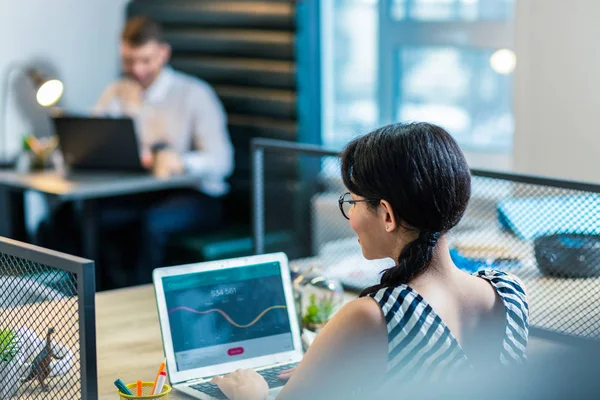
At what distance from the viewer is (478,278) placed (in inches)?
65.8

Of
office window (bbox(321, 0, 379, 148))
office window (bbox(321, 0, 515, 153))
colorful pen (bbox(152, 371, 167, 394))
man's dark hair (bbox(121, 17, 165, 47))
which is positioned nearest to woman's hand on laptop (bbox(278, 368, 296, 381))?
colorful pen (bbox(152, 371, 167, 394))

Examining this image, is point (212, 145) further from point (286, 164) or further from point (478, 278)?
point (478, 278)

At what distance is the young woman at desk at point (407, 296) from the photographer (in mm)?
1489

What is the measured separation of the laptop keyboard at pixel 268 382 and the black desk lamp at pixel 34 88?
3.14 m

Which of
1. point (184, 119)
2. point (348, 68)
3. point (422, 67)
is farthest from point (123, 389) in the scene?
point (184, 119)

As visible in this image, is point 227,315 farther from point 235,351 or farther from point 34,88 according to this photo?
point 34,88

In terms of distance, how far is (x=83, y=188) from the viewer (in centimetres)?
410

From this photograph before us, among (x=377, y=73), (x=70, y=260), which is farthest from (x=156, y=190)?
(x=70, y=260)

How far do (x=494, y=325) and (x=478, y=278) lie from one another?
87 mm

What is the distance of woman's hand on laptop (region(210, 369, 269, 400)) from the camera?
1.76 metres

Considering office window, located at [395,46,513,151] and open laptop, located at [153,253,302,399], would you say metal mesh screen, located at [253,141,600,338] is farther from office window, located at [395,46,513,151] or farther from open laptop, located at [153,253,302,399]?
office window, located at [395,46,513,151]

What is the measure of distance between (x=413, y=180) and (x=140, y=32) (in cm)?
348

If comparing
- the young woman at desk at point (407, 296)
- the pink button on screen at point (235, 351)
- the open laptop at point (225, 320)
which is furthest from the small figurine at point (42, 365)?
the young woman at desk at point (407, 296)

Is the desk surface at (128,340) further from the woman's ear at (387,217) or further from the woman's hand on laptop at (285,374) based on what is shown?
the woman's ear at (387,217)
